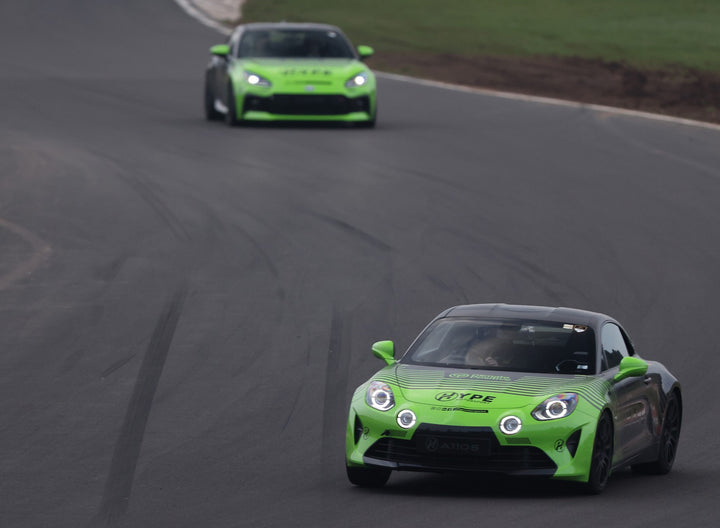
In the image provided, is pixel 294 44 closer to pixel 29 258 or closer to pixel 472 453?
pixel 29 258

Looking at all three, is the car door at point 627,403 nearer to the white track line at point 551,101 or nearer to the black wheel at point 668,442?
the black wheel at point 668,442

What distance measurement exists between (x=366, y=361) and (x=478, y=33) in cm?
2984

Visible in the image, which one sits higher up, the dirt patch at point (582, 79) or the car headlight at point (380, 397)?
the car headlight at point (380, 397)

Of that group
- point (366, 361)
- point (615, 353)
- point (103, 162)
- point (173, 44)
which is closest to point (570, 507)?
point (615, 353)

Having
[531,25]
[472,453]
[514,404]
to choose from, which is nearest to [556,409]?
[514,404]

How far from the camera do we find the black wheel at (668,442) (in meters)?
11.4

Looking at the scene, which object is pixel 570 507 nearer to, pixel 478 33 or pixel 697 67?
pixel 697 67

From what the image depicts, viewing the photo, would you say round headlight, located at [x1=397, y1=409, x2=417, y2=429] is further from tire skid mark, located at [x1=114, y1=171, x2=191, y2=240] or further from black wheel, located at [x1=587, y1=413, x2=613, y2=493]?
tire skid mark, located at [x1=114, y1=171, x2=191, y2=240]

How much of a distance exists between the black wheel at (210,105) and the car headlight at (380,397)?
1783 centimetres

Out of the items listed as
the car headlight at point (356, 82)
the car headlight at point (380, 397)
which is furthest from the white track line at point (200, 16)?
the car headlight at point (380, 397)

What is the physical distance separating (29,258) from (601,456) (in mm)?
9350

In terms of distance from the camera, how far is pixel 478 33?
4309 cm

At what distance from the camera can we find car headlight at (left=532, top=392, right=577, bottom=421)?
396 inches

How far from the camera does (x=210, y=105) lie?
27891 mm
